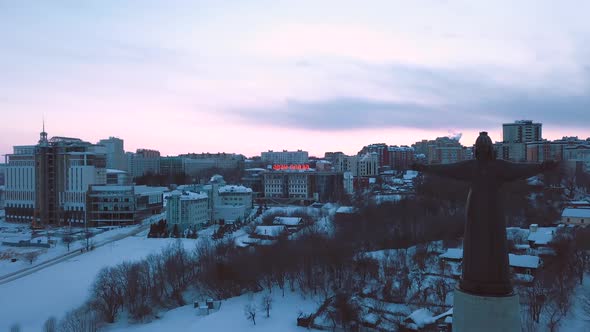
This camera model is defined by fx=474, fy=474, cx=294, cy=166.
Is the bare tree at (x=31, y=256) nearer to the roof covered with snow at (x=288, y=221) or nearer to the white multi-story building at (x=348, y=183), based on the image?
the roof covered with snow at (x=288, y=221)

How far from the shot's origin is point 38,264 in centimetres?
2391

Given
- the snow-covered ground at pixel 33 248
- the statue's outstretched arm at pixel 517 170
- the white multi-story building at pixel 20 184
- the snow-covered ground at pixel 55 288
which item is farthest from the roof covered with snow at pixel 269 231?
the white multi-story building at pixel 20 184

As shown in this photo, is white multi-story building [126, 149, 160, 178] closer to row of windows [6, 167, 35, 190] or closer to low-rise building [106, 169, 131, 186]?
low-rise building [106, 169, 131, 186]

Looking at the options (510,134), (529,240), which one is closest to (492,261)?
(529,240)

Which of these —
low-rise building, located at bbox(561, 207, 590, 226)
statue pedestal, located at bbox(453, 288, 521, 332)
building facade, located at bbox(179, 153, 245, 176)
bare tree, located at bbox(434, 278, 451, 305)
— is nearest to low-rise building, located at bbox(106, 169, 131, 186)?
building facade, located at bbox(179, 153, 245, 176)

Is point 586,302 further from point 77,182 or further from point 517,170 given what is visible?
point 77,182

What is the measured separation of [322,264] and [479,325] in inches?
677

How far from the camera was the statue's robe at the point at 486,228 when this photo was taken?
302 cm

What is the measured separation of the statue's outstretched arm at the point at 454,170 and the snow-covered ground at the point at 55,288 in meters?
15.7

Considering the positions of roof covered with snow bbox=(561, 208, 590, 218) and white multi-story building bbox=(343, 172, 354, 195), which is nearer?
roof covered with snow bbox=(561, 208, 590, 218)

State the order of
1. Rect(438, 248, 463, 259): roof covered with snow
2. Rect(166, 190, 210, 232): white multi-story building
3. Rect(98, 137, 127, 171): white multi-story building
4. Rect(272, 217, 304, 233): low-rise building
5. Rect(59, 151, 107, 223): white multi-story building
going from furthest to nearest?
Rect(98, 137, 127, 171): white multi-story building, Rect(59, 151, 107, 223): white multi-story building, Rect(166, 190, 210, 232): white multi-story building, Rect(272, 217, 304, 233): low-rise building, Rect(438, 248, 463, 259): roof covered with snow

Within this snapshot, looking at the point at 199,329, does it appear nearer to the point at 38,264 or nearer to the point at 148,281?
the point at 148,281

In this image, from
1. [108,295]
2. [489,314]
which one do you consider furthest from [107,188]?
[489,314]

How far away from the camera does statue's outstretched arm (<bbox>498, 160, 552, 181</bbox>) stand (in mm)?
2949
